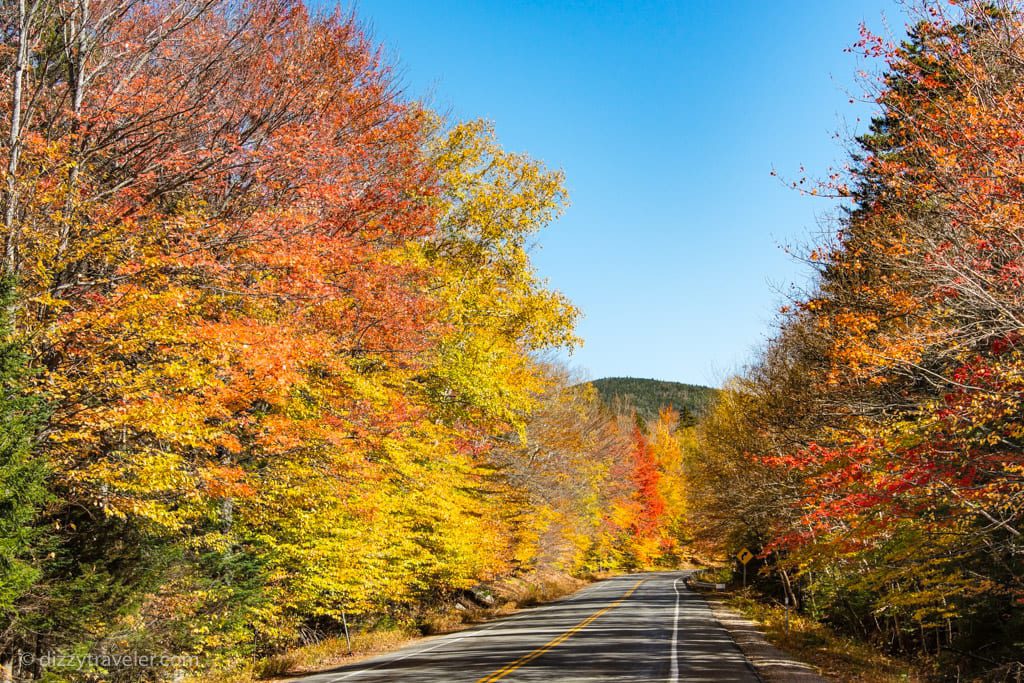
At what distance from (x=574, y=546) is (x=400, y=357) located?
37.4 meters

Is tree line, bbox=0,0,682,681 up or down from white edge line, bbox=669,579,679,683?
up

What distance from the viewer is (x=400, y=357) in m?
18.2

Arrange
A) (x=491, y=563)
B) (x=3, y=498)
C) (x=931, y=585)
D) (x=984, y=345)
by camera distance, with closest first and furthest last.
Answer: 1. (x=3, y=498)
2. (x=984, y=345)
3. (x=931, y=585)
4. (x=491, y=563)

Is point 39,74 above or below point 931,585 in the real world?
above

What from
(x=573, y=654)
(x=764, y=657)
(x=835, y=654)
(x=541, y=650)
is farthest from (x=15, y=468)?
(x=835, y=654)

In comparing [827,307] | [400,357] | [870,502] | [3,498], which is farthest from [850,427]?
[3,498]

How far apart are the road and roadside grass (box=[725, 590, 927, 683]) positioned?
171 centimetres

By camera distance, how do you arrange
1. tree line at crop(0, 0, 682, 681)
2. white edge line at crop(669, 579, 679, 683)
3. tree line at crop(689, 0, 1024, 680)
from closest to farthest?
tree line at crop(689, 0, 1024, 680), tree line at crop(0, 0, 682, 681), white edge line at crop(669, 579, 679, 683)

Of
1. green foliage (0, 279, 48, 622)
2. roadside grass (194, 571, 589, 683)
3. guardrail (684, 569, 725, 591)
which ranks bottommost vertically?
guardrail (684, 569, 725, 591)

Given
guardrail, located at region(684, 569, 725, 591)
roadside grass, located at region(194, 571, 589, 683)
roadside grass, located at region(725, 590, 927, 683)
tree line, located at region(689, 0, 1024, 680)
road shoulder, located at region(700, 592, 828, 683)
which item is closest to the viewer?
Answer: tree line, located at region(689, 0, 1024, 680)

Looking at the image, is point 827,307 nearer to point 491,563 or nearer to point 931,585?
point 931,585

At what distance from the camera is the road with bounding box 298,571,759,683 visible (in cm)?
1345

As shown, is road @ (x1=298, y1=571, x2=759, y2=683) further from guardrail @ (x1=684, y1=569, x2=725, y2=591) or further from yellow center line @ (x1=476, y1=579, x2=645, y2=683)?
guardrail @ (x1=684, y1=569, x2=725, y2=591)

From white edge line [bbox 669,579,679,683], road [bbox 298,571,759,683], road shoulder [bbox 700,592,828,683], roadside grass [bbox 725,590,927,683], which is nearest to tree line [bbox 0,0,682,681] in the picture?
road [bbox 298,571,759,683]
